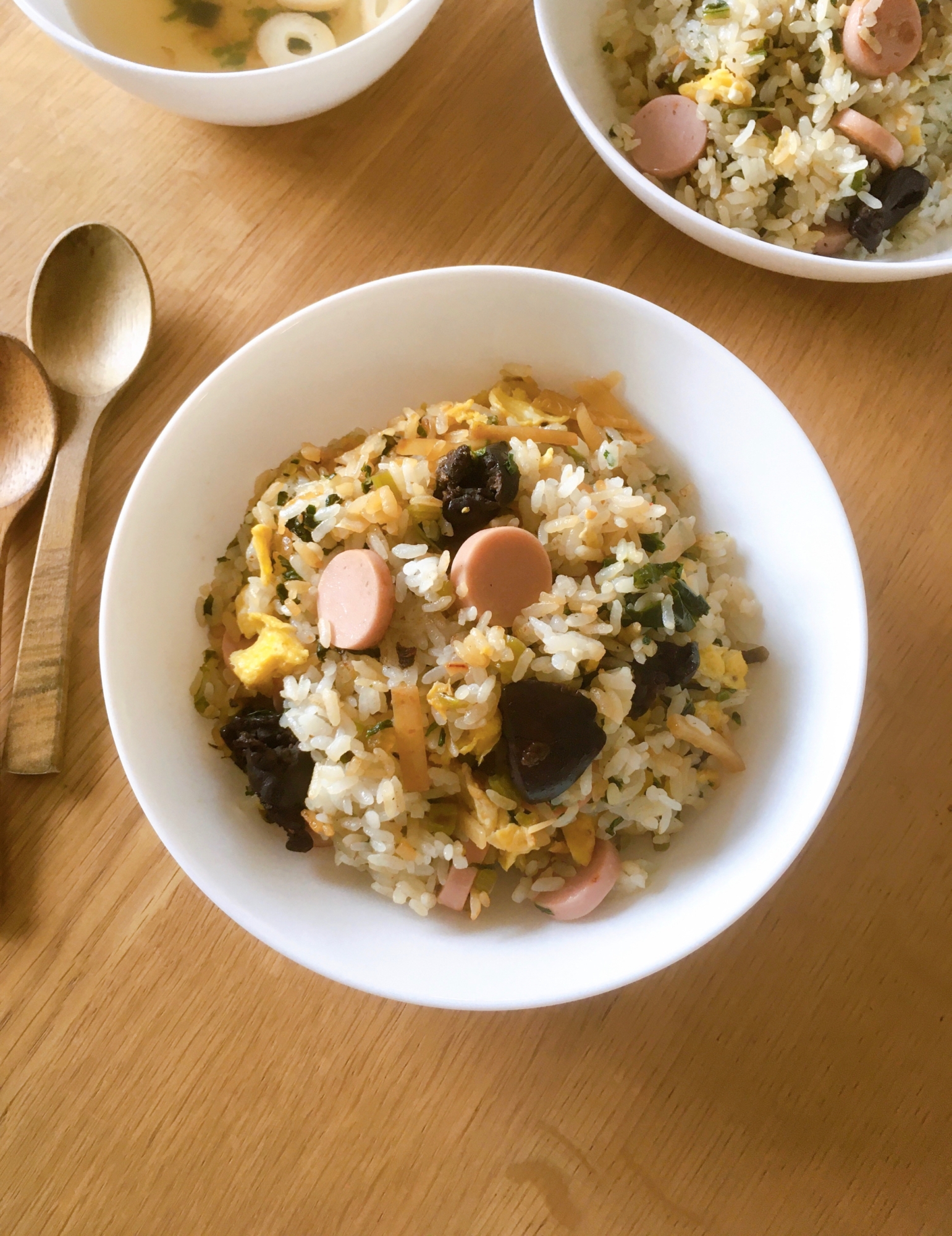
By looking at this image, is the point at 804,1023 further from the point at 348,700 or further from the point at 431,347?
the point at 431,347

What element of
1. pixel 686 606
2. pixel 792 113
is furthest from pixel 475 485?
pixel 792 113

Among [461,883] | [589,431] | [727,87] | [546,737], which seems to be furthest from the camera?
[727,87]

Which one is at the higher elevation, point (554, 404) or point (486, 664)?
point (554, 404)

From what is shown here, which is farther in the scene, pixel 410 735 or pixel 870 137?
pixel 870 137

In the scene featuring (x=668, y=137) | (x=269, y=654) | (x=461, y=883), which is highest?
(x=668, y=137)

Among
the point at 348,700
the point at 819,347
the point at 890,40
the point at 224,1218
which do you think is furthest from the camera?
the point at 819,347

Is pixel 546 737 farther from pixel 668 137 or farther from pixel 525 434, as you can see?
pixel 668 137

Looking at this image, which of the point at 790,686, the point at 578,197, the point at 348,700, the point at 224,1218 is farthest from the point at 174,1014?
the point at 578,197
